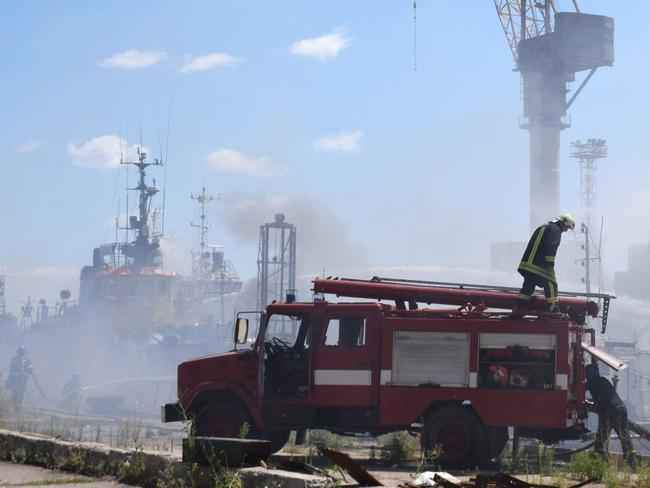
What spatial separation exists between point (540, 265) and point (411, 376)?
7.85 feet

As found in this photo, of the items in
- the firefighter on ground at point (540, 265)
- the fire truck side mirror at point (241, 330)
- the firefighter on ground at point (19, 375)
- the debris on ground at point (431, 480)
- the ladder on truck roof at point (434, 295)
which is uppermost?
the firefighter on ground at point (540, 265)

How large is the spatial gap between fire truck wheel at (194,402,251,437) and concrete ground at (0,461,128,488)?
2960mm

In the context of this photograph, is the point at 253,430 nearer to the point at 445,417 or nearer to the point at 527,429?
the point at 445,417

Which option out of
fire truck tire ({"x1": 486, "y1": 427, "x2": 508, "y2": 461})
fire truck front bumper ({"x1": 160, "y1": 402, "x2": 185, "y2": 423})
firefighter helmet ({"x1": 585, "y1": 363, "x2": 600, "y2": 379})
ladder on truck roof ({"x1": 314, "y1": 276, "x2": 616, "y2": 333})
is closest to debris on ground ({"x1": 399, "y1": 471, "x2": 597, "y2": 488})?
fire truck tire ({"x1": 486, "y1": 427, "x2": 508, "y2": 461})

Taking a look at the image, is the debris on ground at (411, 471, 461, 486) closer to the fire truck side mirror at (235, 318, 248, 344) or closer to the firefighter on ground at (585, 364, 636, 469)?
the fire truck side mirror at (235, 318, 248, 344)

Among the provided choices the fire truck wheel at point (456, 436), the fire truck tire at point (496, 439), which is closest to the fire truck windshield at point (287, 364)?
the fire truck wheel at point (456, 436)

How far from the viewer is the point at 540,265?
41.3 feet

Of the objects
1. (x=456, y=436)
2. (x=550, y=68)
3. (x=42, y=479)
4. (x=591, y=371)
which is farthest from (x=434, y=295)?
(x=550, y=68)

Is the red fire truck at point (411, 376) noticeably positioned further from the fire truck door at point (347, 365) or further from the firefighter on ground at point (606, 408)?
the firefighter on ground at point (606, 408)

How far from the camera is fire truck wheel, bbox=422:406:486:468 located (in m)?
11.8

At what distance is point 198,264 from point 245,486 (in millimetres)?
98313

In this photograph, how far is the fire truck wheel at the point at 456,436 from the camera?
38.6ft

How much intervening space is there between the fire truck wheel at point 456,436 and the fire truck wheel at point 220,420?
2.47 meters

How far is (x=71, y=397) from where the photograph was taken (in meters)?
56.8
